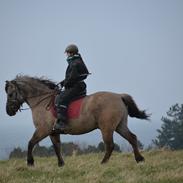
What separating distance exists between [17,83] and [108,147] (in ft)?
11.5

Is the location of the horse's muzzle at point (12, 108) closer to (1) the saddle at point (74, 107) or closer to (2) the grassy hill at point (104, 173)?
(1) the saddle at point (74, 107)

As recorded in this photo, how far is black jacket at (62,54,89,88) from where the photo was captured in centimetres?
1471

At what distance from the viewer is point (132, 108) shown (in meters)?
15.0

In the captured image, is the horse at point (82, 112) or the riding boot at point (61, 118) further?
the riding boot at point (61, 118)

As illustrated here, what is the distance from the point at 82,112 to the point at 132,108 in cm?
145

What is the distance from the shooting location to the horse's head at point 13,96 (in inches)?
623

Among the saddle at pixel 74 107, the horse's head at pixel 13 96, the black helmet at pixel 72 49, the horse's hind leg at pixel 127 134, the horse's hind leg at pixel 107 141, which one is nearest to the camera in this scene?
the horse's hind leg at pixel 107 141

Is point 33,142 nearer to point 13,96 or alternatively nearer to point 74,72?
point 13,96

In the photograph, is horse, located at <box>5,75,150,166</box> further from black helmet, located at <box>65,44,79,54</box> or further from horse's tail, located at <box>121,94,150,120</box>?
black helmet, located at <box>65,44,79,54</box>

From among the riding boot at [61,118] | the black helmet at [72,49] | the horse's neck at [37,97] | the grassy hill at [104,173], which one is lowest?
the grassy hill at [104,173]

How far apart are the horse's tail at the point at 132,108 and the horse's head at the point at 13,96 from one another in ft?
10.4

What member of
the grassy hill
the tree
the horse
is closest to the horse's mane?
the horse

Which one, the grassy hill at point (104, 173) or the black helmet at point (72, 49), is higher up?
the black helmet at point (72, 49)

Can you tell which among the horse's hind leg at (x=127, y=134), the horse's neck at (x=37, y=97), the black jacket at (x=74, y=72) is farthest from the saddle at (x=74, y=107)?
the horse's hind leg at (x=127, y=134)
